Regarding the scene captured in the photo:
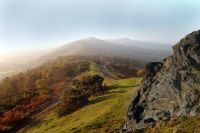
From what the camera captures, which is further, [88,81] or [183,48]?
[88,81]

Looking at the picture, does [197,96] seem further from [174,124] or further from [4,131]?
[4,131]

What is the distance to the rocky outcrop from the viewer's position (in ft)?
78.8

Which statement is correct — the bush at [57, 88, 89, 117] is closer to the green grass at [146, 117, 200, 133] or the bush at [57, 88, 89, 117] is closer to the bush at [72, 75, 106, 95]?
the bush at [72, 75, 106, 95]

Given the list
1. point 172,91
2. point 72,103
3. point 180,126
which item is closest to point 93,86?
point 72,103

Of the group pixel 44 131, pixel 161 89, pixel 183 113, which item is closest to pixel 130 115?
pixel 161 89

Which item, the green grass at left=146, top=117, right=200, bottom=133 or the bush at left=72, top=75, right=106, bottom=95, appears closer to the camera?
the green grass at left=146, top=117, right=200, bottom=133

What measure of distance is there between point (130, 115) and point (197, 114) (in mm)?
6644

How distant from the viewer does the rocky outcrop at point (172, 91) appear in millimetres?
24016

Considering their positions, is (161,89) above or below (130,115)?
above

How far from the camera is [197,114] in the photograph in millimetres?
22781

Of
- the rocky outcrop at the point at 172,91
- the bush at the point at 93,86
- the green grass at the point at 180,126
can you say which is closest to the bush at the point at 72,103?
the bush at the point at 93,86

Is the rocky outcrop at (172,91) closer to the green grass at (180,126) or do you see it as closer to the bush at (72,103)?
the green grass at (180,126)

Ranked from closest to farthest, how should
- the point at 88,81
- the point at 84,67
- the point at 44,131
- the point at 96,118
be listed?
the point at 96,118 < the point at 44,131 < the point at 88,81 < the point at 84,67

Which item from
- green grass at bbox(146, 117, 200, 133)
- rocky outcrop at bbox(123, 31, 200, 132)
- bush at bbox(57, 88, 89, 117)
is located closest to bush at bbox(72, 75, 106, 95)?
bush at bbox(57, 88, 89, 117)
